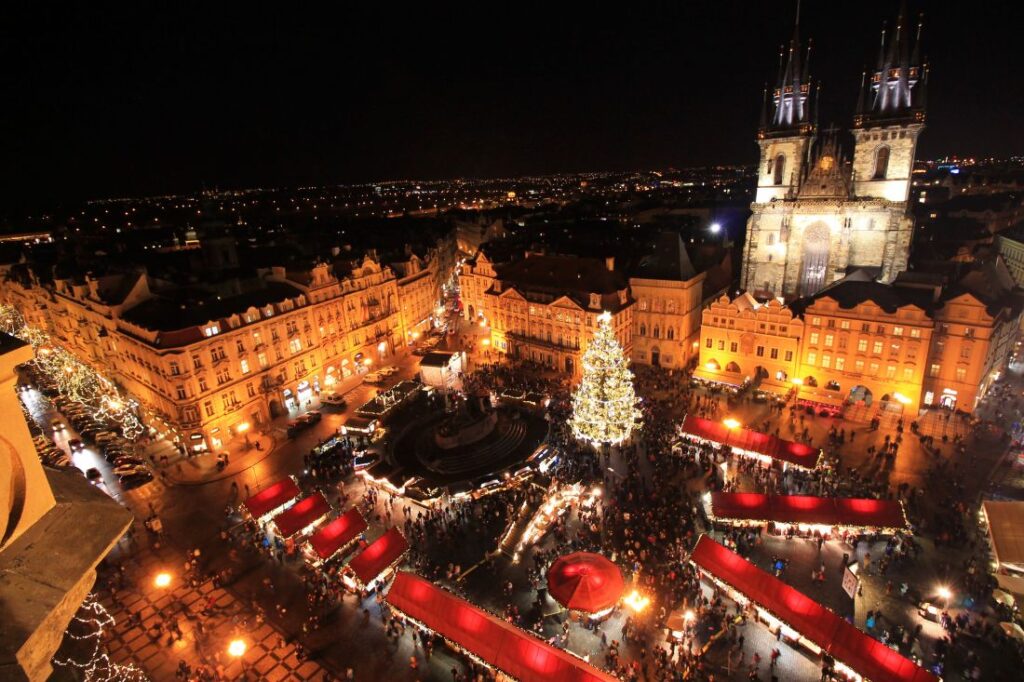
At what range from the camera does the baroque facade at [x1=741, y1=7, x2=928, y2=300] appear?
172 feet

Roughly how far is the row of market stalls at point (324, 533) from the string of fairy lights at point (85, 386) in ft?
69.3

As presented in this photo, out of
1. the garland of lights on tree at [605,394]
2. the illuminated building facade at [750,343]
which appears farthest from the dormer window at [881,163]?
the garland of lights on tree at [605,394]

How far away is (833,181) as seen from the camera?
55156 millimetres

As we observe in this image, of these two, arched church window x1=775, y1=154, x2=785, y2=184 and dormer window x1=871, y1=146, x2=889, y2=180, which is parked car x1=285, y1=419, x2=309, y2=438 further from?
dormer window x1=871, y1=146, x2=889, y2=180

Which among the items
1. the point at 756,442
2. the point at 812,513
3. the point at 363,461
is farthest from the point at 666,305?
the point at 363,461

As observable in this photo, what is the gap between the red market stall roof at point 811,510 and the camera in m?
29.1

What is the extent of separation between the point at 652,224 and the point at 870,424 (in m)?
83.7

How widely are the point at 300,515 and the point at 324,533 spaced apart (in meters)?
2.80

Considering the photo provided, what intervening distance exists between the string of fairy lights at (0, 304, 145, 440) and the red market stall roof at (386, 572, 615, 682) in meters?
34.4

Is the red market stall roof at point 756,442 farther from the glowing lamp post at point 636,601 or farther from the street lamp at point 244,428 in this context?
the street lamp at point 244,428

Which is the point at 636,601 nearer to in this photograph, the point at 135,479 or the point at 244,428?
the point at 244,428

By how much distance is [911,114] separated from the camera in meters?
52.1

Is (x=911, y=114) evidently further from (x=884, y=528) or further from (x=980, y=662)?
(x=980, y=662)

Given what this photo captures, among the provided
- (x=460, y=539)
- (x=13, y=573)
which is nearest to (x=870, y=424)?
(x=460, y=539)
